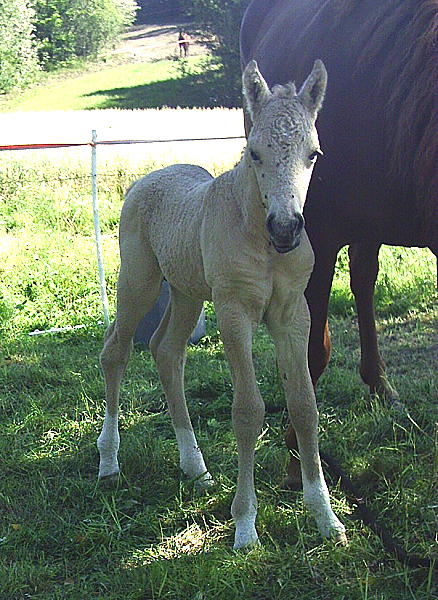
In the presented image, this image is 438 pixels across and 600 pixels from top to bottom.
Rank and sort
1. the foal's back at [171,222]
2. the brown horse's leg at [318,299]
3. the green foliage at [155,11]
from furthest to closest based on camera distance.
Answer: the green foliage at [155,11], the brown horse's leg at [318,299], the foal's back at [171,222]

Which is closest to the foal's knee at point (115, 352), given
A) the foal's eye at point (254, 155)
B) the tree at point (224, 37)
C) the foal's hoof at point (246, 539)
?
the foal's hoof at point (246, 539)

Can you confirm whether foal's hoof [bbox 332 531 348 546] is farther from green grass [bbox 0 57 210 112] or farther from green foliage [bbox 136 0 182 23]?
green foliage [bbox 136 0 182 23]

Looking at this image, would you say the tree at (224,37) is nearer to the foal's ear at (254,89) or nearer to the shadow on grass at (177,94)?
the shadow on grass at (177,94)

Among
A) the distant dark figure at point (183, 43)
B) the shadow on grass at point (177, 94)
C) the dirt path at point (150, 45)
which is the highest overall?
the dirt path at point (150, 45)

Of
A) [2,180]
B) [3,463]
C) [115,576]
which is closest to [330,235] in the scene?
[115,576]

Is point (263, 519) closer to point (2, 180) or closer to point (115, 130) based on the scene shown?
point (2, 180)

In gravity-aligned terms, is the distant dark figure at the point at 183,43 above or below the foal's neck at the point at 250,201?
above

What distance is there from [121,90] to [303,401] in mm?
34782

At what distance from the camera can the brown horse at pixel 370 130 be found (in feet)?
8.09

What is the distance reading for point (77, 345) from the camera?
17.8 feet

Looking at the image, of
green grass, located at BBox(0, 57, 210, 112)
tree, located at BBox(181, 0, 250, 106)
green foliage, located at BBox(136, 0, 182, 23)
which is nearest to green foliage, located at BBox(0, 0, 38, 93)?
green grass, located at BBox(0, 57, 210, 112)

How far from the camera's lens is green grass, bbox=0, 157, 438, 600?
2520mm

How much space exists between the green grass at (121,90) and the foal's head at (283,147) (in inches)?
1159

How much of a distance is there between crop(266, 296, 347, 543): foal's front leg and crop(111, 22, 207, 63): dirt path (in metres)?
41.0
